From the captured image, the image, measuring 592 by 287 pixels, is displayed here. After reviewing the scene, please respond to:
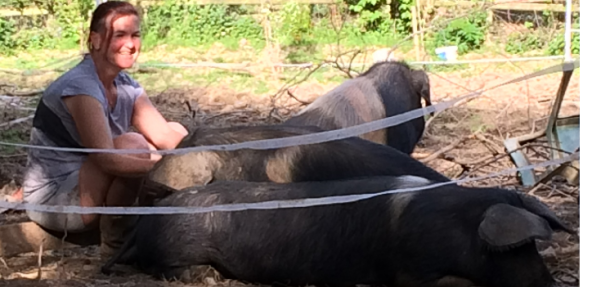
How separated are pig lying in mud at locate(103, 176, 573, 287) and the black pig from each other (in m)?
2.09

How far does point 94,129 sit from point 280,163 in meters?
1.07

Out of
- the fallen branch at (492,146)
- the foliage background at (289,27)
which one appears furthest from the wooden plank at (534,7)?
the fallen branch at (492,146)

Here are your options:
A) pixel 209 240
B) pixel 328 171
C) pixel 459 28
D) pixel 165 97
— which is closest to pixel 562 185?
pixel 328 171

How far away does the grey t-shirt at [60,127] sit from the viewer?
13.1 ft

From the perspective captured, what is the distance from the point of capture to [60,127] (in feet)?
13.4

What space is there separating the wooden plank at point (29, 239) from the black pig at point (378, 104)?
79.5 inches

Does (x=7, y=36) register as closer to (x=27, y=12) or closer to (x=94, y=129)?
(x=27, y=12)

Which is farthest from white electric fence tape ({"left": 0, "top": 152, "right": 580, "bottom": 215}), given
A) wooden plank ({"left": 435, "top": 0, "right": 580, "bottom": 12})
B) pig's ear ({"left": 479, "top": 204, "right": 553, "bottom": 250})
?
wooden plank ({"left": 435, "top": 0, "right": 580, "bottom": 12})

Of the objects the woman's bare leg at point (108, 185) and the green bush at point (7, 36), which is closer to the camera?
the woman's bare leg at point (108, 185)

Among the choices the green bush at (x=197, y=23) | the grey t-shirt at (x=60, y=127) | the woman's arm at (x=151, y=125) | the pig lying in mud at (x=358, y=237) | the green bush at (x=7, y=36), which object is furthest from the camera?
the green bush at (x=197, y=23)

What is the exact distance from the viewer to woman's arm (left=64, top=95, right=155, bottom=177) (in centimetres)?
389

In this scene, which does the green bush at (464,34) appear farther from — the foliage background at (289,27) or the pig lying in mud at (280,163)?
the pig lying in mud at (280,163)

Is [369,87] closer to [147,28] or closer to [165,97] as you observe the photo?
[165,97]

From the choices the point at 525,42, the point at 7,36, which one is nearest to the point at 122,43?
the point at 525,42
